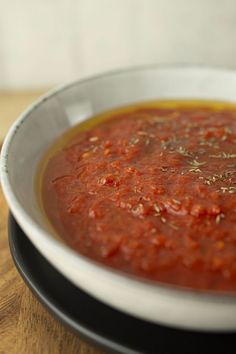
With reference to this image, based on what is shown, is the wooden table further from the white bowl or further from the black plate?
the white bowl

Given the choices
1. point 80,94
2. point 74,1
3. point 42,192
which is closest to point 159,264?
point 42,192

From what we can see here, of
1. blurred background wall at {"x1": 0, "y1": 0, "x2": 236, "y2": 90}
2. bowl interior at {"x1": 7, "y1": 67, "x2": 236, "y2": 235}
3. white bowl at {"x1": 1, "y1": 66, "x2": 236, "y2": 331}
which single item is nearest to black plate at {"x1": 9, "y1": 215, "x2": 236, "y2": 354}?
white bowl at {"x1": 1, "y1": 66, "x2": 236, "y2": 331}

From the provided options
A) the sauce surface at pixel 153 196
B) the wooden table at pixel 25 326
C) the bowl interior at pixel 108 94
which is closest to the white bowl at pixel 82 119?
the bowl interior at pixel 108 94

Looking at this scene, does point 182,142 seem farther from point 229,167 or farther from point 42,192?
point 42,192

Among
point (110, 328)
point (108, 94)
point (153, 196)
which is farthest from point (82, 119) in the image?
point (110, 328)

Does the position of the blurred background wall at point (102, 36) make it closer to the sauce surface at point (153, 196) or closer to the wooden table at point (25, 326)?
the sauce surface at point (153, 196)
